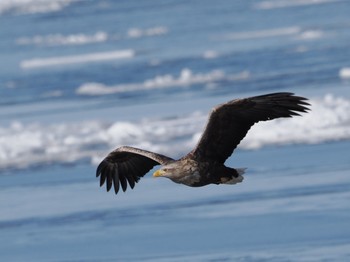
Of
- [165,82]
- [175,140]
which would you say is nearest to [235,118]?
[175,140]

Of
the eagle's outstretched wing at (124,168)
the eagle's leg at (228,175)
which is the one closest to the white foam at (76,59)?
the eagle's outstretched wing at (124,168)

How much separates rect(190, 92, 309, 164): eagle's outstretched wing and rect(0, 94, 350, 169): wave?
444 cm

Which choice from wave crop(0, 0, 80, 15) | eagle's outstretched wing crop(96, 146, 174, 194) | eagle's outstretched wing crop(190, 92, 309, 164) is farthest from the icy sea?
wave crop(0, 0, 80, 15)

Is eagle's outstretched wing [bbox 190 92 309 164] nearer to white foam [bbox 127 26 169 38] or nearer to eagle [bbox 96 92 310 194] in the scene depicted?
eagle [bbox 96 92 310 194]

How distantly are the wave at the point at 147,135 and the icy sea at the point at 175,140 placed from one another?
0.02 m

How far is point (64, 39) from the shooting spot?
90.2ft

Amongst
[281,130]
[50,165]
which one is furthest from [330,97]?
[50,165]

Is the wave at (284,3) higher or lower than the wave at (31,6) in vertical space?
lower

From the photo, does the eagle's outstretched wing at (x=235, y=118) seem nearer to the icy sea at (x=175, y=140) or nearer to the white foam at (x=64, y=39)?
the icy sea at (x=175, y=140)

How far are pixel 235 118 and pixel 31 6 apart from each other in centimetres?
2743

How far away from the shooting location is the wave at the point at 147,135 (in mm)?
14484

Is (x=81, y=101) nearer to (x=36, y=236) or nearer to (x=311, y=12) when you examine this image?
(x=36, y=236)

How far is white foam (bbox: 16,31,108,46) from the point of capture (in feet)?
87.9

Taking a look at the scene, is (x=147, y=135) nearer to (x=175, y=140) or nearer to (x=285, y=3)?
(x=175, y=140)
